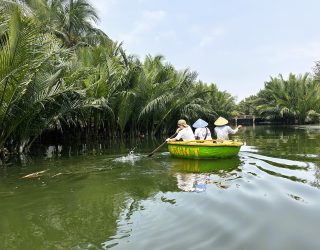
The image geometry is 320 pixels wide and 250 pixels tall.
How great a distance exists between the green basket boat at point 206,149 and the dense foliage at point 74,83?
4227mm

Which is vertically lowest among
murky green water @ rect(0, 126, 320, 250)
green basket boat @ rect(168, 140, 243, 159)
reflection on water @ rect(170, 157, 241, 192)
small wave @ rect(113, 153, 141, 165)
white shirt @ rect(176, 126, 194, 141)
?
murky green water @ rect(0, 126, 320, 250)

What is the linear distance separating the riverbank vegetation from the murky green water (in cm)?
274

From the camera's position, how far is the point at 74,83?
13812mm

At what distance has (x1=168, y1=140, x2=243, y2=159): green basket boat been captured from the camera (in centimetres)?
1117

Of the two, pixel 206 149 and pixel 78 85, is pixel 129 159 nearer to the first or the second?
pixel 206 149

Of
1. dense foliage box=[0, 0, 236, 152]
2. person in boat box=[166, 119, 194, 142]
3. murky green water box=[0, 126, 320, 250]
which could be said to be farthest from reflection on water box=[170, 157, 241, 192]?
dense foliage box=[0, 0, 236, 152]

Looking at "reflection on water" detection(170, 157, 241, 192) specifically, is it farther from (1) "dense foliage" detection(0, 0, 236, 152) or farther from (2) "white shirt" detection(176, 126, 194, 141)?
(1) "dense foliage" detection(0, 0, 236, 152)

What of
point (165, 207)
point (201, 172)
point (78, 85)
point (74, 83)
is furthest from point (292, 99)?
point (165, 207)

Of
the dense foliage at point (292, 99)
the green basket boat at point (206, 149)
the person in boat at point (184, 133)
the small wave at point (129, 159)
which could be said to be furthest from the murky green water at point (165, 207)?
the dense foliage at point (292, 99)

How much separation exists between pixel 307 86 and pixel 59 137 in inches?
1284

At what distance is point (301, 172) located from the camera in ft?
28.6

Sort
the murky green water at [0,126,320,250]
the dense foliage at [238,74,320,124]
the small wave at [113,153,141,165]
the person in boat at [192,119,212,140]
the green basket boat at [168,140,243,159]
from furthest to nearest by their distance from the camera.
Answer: the dense foliage at [238,74,320,124] < the person in boat at [192,119,212,140] < the small wave at [113,153,141,165] < the green basket boat at [168,140,243,159] < the murky green water at [0,126,320,250]

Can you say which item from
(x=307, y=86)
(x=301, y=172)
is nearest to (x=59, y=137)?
(x=301, y=172)

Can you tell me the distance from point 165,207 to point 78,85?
1137cm
